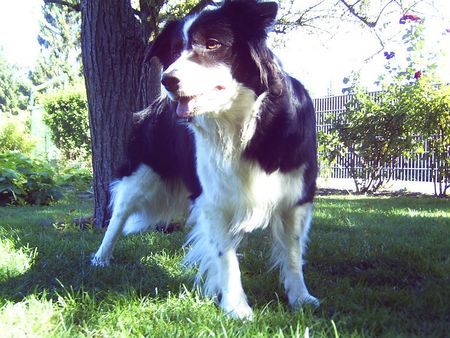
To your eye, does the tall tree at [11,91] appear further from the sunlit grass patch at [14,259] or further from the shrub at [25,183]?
the sunlit grass patch at [14,259]

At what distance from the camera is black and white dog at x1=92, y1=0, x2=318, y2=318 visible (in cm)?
263

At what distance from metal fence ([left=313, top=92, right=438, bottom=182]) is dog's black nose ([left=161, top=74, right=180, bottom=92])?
7.60m

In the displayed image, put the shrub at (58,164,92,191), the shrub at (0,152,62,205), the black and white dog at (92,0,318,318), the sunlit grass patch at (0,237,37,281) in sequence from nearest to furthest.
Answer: the black and white dog at (92,0,318,318)
the sunlit grass patch at (0,237,37,281)
the shrub at (0,152,62,205)
the shrub at (58,164,92,191)

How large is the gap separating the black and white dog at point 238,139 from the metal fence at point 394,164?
6811 millimetres

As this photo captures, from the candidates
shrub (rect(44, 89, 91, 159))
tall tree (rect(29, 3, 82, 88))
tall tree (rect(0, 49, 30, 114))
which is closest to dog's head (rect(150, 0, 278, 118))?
shrub (rect(44, 89, 91, 159))

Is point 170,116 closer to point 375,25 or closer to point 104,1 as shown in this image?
point 104,1

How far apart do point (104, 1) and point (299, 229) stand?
3.13 m

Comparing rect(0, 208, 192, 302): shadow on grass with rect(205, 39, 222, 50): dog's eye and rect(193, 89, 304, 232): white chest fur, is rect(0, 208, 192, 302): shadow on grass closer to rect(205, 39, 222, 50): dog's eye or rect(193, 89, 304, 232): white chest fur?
rect(193, 89, 304, 232): white chest fur

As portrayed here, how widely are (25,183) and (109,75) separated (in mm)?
4505

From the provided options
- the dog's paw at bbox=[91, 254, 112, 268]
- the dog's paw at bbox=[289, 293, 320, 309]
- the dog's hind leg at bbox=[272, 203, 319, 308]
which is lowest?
the dog's paw at bbox=[91, 254, 112, 268]

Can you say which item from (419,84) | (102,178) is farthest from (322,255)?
(419,84)

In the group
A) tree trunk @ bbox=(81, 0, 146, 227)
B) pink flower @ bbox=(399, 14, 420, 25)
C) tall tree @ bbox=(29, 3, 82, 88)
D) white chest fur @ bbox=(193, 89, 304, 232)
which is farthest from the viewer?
tall tree @ bbox=(29, 3, 82, 88)

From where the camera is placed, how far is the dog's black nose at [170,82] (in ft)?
8.11

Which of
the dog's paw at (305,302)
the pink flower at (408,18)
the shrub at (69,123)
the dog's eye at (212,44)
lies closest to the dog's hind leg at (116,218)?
the dog's paw at (305,302)
